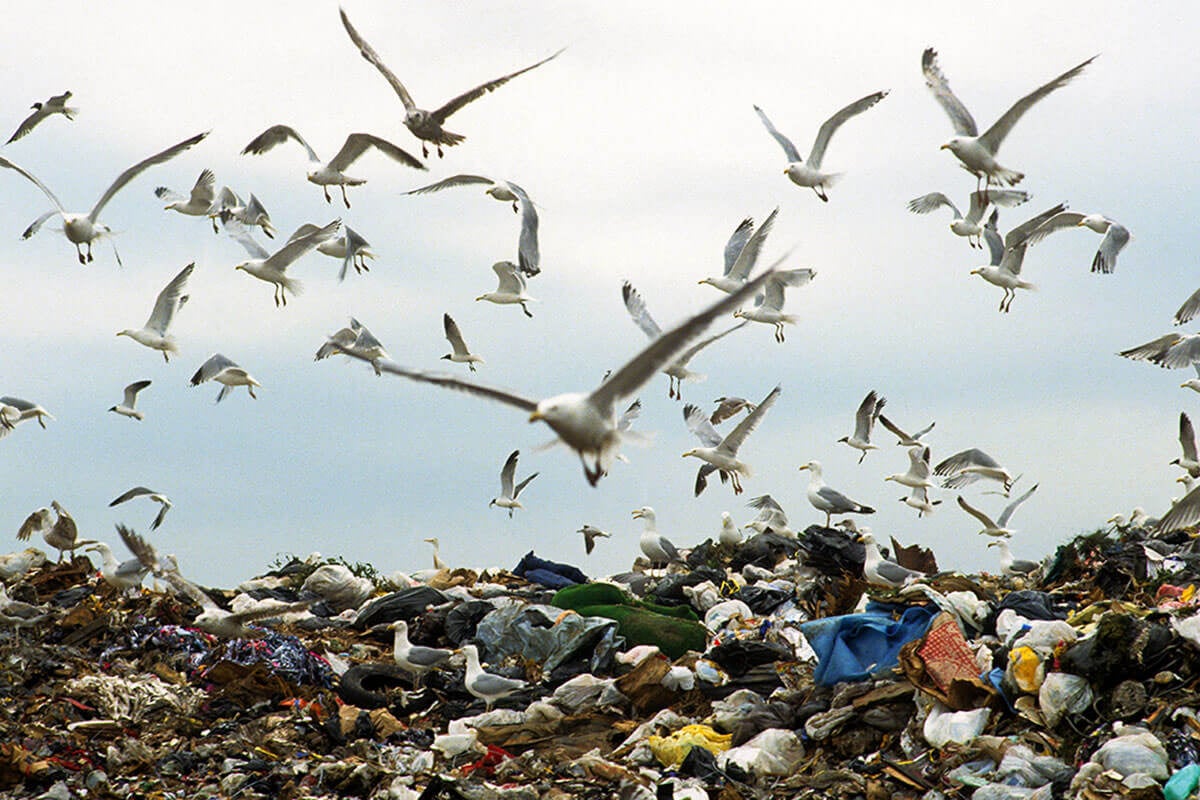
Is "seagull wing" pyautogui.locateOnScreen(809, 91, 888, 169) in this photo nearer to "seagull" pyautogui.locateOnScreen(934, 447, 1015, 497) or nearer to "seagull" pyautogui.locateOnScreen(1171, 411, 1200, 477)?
"seagull" pyautogui.locateOnScreen(934, 447, 1015, 497)

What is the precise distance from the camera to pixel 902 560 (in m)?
12.7

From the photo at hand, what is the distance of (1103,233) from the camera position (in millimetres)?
14875

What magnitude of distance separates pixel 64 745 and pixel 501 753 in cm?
265

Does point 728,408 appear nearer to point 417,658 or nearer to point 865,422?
point 865,422

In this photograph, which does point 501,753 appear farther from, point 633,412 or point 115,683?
point 633,412

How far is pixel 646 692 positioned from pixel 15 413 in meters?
10.7

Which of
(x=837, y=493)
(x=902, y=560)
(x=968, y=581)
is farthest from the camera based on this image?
(x=837, y=493)

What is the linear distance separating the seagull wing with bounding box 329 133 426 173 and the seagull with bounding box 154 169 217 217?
2047mm

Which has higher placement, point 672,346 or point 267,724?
point 672,346

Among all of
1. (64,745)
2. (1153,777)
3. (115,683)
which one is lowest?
(1153,777)

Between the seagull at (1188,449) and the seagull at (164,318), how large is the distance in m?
12.2

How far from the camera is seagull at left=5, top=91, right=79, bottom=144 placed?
48.2 ft

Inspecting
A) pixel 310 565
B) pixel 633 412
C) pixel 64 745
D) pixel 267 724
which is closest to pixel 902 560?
pixel 633 412

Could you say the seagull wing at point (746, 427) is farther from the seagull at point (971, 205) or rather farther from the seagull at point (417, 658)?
the seagull at point (417, 658)
